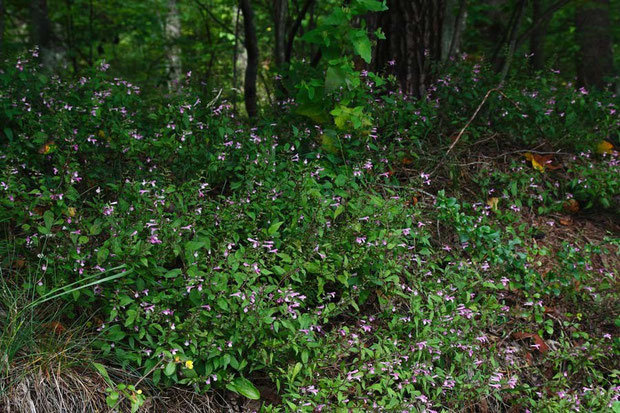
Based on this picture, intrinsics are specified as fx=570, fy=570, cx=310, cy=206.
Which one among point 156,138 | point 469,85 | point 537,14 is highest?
point 537,14

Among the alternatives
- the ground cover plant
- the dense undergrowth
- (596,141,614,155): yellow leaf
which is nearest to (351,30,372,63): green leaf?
the ground cover plant

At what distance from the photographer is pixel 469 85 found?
4.72m

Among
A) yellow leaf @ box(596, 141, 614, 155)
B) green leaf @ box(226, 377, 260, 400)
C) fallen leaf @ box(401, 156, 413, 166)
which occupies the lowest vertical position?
green leaf @ box(226, 377, 260, 400)

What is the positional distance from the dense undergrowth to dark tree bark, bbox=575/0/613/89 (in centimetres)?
290

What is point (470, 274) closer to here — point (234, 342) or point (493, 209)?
point (493, 209)

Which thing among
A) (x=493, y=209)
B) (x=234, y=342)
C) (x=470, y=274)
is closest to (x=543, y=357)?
(x=470, y=274)

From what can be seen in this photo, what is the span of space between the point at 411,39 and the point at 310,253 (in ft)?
8.75

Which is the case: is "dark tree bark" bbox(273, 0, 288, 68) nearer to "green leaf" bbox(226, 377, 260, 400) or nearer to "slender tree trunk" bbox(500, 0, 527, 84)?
"slender tree trunk" bbox(500, 0, 527, 84)

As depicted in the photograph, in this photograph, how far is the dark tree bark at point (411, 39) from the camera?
16.0 ft

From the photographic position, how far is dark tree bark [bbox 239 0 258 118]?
5.14 meters

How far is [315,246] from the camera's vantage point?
3.07 metres

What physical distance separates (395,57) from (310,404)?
329 centimetres

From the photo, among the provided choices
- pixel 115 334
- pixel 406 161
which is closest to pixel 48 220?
pixel 115 334

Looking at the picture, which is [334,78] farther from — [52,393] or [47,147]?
[52,393]
